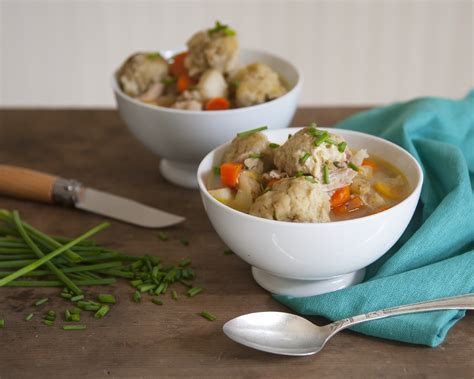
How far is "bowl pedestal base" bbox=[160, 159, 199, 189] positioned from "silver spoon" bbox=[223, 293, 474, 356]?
0.95 m

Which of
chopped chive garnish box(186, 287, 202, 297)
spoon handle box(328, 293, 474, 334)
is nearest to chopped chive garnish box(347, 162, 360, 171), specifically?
spoon handle box(328, 293, 474, 334)

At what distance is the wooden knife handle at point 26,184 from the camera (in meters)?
2.55

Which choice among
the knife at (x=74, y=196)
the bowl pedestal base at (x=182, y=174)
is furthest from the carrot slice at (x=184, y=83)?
the knife at (x=74, y=196)

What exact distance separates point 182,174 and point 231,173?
0.70m

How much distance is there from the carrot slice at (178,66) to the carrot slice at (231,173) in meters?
0.86

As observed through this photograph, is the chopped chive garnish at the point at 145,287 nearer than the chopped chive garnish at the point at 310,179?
No

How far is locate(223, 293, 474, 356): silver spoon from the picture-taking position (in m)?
1.79

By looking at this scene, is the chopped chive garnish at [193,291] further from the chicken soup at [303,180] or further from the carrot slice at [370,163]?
the carrot slice at [370,163]

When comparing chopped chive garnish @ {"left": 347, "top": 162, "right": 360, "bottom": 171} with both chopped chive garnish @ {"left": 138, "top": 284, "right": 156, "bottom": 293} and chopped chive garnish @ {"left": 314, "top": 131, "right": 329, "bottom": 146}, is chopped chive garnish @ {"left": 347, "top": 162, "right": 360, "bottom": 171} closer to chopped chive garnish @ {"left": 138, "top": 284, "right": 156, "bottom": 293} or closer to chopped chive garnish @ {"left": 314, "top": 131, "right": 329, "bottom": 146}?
chopped chive garnish @ {"left": 314, "top": 131, "right": 329, "bottom": 146}

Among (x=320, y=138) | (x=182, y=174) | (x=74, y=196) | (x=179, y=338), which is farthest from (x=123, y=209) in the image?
(x=320, y=138)

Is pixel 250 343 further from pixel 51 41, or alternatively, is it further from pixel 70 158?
pixel 51 41

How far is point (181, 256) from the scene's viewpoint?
2.28 metres

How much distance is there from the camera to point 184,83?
9.10 ft

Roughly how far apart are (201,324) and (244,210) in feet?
1.07
